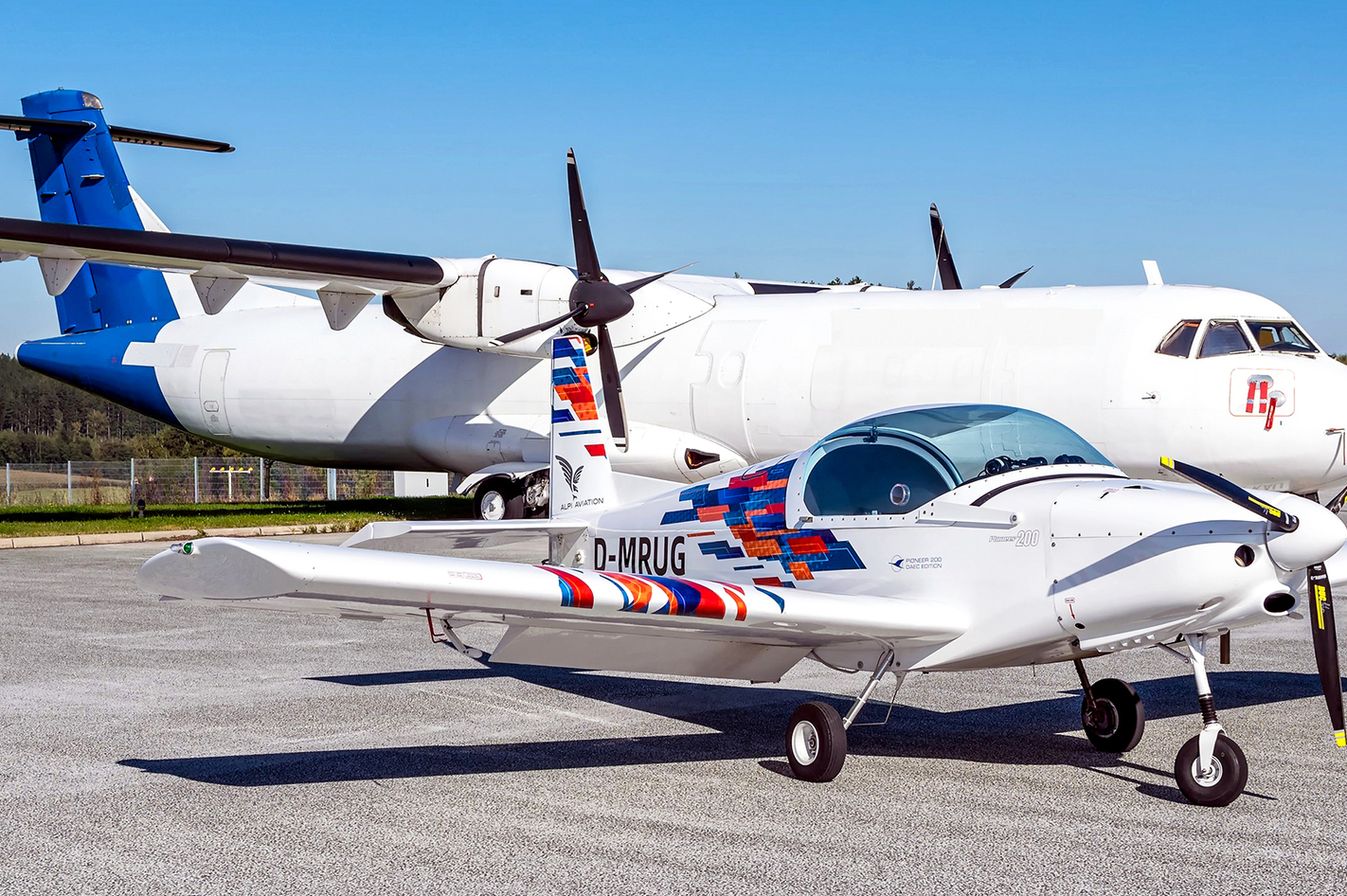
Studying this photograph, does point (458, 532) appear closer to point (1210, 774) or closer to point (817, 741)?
point (817, 741)

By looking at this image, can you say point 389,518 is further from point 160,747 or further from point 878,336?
point 160,747

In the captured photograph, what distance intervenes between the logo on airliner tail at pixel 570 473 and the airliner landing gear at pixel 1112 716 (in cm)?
393

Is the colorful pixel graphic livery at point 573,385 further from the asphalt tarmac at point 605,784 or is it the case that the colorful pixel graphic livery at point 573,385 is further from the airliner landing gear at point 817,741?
the airliner landing gear at point 817,741

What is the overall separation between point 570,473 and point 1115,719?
433 cm

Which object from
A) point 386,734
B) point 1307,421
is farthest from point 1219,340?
point 386,734

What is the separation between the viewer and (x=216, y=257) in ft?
65.7

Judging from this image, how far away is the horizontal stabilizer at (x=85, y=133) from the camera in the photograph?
28.7m

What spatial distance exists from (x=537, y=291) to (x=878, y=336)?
624 cm

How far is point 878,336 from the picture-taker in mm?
19656

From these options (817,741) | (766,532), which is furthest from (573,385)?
(817,741)

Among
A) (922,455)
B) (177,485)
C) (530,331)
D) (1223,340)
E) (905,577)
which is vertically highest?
(530,331)

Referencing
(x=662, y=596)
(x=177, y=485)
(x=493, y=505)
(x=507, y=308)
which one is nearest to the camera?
(x=662, y=596)

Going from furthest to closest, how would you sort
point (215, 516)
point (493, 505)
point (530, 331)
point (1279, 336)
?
point (215, 516) → point (493, 505) → point (530, 331) → point (1279, 336)

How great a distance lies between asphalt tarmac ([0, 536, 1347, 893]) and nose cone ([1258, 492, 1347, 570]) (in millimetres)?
1169
